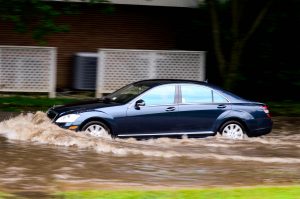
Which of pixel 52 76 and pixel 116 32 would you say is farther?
pixel 116 32

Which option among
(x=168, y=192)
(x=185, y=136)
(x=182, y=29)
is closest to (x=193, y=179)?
(x=168, y=192)

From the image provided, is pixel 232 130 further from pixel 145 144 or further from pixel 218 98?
pixel 145 144

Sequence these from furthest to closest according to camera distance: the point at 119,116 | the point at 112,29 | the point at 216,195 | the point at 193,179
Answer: the point at 112,29 < the point at 119,116 < the point at 193,179 < the point at 216,195

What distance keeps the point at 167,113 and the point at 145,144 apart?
0.79 metres

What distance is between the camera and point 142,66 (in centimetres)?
2103

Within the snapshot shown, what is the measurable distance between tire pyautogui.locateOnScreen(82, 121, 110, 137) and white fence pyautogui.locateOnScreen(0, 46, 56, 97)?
23.6 feet

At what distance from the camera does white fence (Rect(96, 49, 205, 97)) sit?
20.6 meters

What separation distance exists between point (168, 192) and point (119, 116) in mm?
4945

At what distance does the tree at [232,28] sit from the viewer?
65.0 feet

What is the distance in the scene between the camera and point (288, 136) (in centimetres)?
1576

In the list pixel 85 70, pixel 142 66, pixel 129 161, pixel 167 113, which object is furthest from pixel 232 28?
pixel 129 161

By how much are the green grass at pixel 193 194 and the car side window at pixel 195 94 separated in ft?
17.4

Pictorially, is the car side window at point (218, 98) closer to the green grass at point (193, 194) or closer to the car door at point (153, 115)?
the car door at point (153, 115)

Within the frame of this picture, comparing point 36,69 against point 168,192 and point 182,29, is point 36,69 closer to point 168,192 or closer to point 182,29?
point 182,29
